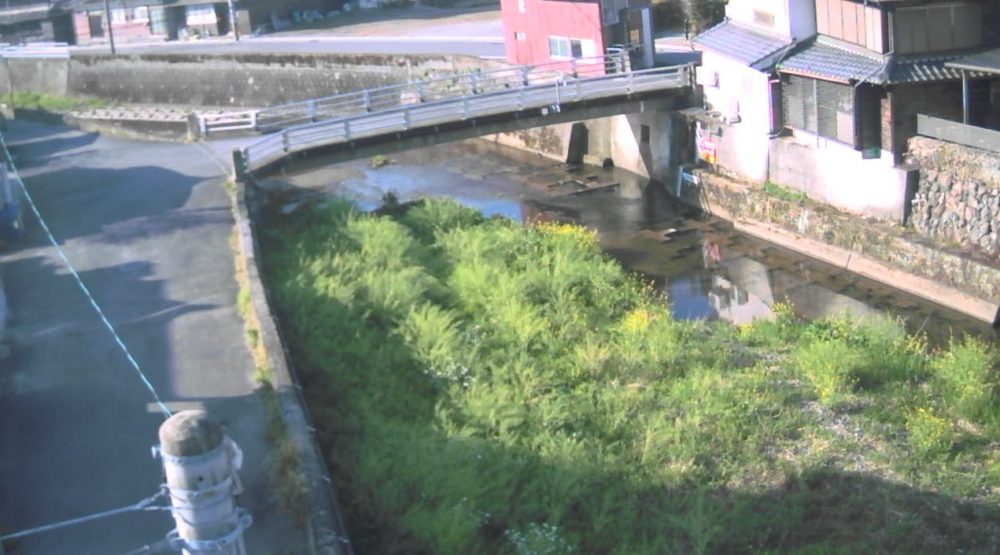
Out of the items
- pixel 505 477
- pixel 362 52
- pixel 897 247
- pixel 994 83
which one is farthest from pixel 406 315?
pixel 362 52

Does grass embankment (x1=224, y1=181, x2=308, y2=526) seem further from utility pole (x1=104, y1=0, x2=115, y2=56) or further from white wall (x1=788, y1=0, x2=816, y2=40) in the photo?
utility pole (x1=104, y1=0, x2=115, y2=56)

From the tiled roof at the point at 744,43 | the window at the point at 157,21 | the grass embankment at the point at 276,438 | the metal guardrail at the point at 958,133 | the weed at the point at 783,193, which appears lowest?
the weed at the point at 783,193

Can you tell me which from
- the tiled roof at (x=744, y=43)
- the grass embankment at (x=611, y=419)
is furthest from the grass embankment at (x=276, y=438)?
the tiled roof at (x=744, y=43)

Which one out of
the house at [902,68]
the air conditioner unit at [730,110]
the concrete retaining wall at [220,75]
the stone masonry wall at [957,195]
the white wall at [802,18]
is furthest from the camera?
the concrete retaining wall at [220,75]

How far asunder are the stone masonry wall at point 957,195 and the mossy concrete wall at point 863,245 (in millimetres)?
366

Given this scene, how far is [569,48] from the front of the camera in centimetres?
3234

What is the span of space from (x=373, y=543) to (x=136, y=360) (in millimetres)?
4530

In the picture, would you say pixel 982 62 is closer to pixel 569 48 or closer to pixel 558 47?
pixel 569 48

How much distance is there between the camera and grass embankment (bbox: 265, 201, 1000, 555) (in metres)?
12.4

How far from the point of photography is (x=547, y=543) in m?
11.6

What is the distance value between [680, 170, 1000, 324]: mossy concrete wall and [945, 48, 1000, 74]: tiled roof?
9.95ft

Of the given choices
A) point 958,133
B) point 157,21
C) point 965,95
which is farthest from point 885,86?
point 157,21

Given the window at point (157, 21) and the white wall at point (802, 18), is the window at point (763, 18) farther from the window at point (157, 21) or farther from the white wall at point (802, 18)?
the window at point (157, 21)

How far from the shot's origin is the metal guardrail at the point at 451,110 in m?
24.5
